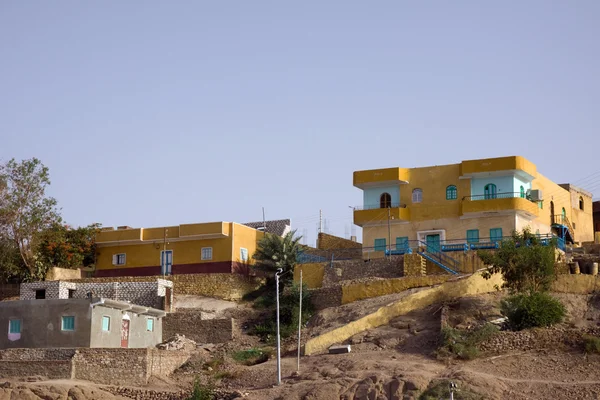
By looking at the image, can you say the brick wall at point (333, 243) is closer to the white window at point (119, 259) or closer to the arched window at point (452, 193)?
the arched window at point (452, 193)

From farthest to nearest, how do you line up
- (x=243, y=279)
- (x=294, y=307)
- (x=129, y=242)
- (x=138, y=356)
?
(x=129, y=242), (x=243, y=279), (x=294, y=307), (x=138, y=356)

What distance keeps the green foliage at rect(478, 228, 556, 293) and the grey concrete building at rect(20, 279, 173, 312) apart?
16.3 meters

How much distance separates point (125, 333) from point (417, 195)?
62.0 ft

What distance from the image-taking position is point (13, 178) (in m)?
59.9

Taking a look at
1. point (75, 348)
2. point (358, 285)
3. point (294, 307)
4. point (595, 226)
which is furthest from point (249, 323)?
point (595, 226)

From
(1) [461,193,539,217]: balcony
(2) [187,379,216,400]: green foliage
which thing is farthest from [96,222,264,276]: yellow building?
(2) [187,379,216,400]: green foliage

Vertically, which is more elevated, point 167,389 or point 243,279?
point 243,279

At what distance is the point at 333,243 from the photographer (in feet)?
209

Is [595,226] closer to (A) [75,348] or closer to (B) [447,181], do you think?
(B) [447,181]

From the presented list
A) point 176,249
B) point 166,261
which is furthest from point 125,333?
point 176,249

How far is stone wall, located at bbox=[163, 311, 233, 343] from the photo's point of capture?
165 ft

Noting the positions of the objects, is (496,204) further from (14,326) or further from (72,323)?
(14,326)

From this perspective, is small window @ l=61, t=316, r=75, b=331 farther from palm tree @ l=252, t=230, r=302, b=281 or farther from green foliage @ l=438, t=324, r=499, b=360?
green foliage @ l=438, t=324, r=499, b=360

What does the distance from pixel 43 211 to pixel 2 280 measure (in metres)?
4.62
